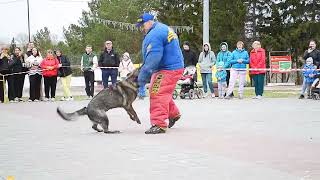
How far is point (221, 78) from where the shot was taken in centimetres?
1856

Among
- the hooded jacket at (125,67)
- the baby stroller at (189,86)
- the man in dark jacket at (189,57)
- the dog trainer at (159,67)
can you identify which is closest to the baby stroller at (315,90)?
the baby stroller at (189,86)

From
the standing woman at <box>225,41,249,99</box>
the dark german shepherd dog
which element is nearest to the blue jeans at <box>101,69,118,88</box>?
the standing woman at <box>225,41,249,99</box>

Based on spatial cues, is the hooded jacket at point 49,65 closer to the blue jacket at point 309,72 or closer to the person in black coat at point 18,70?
the person in black coat at point 18,70

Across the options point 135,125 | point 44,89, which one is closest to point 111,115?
point 135,125

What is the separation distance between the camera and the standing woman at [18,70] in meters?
18.4

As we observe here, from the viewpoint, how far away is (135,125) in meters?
10.7

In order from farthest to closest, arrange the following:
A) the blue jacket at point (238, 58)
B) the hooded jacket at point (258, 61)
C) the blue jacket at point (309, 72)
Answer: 1. the hooded jacket at point (258, 61)
2. the blue jacket at point (238, 58)
3. the blue jacket at point (309, 72)

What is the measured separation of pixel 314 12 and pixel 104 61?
21.3 meters

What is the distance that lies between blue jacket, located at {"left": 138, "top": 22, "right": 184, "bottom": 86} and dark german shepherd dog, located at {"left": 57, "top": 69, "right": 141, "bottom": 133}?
279 mm

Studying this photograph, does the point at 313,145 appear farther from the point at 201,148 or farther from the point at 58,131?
the point at 58,131

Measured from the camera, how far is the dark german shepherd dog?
950 centimetres

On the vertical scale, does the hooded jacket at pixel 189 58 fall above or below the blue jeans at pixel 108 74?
above

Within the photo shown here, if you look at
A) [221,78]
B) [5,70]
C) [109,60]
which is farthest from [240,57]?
[5,70]

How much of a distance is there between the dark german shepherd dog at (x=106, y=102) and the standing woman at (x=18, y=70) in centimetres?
934
